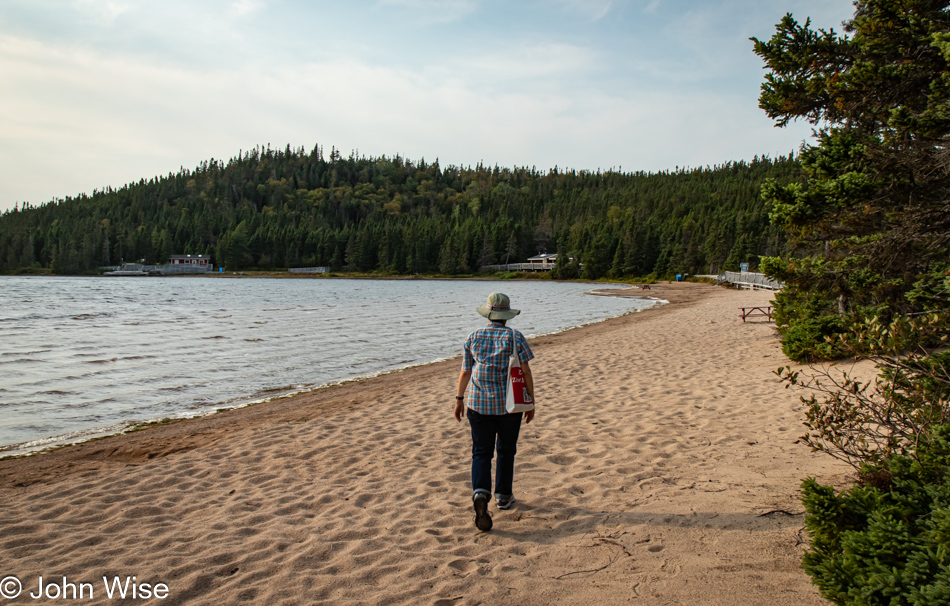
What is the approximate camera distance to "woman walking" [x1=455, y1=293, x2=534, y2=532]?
5.11 metres

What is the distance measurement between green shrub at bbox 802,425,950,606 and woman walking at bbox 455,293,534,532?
2.41 m

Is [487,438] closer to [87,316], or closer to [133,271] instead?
[87,316]

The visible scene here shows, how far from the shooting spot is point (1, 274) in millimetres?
125188

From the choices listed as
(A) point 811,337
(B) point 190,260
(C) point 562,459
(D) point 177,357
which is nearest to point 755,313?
(A) point 811,337

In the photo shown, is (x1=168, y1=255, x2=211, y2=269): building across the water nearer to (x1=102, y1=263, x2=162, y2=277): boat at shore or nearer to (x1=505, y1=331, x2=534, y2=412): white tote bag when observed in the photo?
(x1=102, y1=263, x2=162, y2=277): boat at shore

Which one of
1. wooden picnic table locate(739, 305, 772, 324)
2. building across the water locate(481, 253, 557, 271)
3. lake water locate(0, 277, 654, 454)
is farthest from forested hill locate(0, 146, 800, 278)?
lake water locate(0, 277, 654, 454)

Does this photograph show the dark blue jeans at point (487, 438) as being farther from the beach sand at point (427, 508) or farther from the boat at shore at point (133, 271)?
the boat at shore at point (133, 271)

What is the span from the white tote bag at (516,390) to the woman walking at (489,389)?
0.15 feet

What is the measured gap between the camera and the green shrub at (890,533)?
2701mm

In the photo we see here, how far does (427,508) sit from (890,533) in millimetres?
3946

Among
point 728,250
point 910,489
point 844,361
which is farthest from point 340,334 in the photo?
point 728,250

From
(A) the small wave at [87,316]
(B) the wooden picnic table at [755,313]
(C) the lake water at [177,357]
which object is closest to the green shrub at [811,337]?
(B) the wooden picnic table at [755,313]

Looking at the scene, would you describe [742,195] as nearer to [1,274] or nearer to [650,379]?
[650,379]

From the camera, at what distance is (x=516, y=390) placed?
5.05 metres
